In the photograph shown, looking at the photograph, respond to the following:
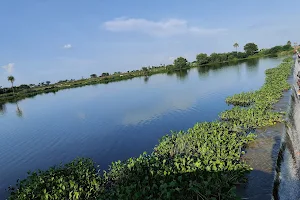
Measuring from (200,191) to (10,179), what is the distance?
14.2 metres

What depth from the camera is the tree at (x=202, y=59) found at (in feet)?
444

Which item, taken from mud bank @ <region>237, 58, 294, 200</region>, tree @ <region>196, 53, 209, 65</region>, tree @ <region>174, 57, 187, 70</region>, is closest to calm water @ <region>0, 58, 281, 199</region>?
mud bank @ <region>237, 58, 294, 200</region>

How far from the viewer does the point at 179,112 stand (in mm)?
→ 28656

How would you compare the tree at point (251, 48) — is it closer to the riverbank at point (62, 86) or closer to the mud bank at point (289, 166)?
the riverbank at point (62, 86)

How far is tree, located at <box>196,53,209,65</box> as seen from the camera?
135225 millimetres

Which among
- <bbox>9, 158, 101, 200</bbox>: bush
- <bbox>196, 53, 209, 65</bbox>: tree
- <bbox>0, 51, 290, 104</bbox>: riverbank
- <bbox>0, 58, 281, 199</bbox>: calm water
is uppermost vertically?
<bbox>196, 53, 209, 65</bbox>: tree

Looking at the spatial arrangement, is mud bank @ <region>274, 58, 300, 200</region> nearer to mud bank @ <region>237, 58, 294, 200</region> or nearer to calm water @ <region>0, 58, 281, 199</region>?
mud bank @ <region>237, 58, 294, 200</region>

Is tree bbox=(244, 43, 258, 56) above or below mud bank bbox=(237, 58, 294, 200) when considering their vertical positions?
above

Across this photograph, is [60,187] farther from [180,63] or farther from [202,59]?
[202,59]

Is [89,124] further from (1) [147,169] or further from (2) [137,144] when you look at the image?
(1) [147,169]

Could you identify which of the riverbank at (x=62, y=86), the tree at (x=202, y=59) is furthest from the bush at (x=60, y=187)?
the tree at (x=202, y=59)

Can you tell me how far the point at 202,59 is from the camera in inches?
5340

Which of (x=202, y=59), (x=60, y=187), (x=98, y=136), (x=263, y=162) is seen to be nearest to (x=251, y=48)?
(x=202, y=59)

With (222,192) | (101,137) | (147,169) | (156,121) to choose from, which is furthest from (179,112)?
(222,192)
